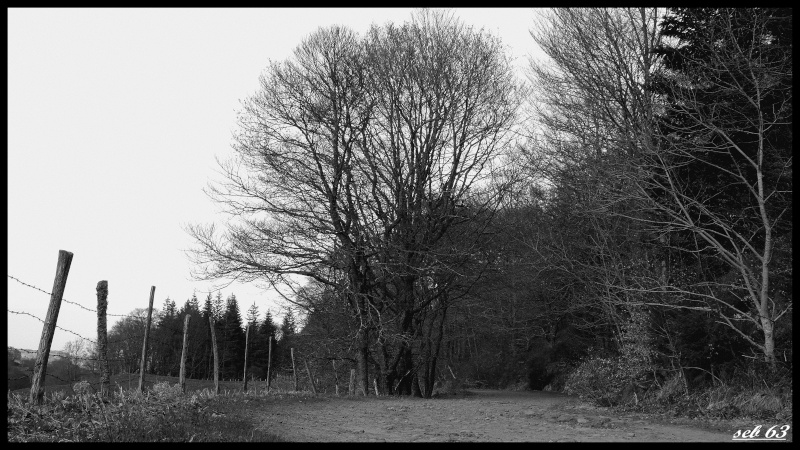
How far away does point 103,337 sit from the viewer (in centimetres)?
913

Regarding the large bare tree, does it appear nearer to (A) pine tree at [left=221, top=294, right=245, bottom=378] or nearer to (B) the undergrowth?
(B) the undergrowth

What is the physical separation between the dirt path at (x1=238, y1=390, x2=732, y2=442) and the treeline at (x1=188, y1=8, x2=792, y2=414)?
345 cm

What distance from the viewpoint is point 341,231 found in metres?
17.4

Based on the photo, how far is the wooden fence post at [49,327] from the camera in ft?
25.6

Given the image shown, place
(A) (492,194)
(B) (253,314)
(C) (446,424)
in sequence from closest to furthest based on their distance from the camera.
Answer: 1. (C) (446,424)
2. (A) (492,194)
3. (B) (253,314)

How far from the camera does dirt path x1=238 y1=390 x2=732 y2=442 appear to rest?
8.41 metres

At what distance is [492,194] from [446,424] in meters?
10.2

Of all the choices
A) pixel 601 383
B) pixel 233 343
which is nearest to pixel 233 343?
pixel 233 343

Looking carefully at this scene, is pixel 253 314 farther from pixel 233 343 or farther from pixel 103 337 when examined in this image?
pixel 103 337

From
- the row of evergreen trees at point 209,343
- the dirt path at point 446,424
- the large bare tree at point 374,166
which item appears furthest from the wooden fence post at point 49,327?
the row of evergreen trees at point 209,343

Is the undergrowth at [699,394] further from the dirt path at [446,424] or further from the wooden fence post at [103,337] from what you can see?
the wooden fence post at [103,337]

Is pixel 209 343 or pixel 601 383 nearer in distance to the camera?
pixel 601 383

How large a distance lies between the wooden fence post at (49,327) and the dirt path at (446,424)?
2.98m
